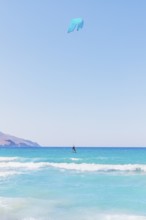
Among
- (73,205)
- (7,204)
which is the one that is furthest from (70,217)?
(7,204)

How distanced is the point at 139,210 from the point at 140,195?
2906mm

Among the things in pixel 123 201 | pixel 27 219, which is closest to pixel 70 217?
pixel 27 219

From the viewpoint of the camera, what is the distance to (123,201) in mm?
13109

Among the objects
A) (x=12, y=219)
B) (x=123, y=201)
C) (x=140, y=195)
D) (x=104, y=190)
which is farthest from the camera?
(x=104, y=190)

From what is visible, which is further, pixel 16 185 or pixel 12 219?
pixel 16 185

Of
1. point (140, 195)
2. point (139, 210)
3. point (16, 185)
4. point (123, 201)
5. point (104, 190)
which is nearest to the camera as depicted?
point (139, 210)

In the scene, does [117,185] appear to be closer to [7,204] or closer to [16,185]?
[16,185]

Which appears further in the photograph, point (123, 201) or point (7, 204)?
point (123, 201)

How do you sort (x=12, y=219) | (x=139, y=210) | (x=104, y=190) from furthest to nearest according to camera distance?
1. (x=104, y=190)
2. (x=139, y=210)
3. (x=12, y=219)

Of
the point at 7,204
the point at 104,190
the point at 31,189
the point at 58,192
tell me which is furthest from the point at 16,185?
the point at 7,204

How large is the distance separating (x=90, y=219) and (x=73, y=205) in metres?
2.24

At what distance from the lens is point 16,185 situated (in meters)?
17.1

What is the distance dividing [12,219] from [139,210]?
4180 mm

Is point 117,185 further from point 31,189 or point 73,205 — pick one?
point 73,205
